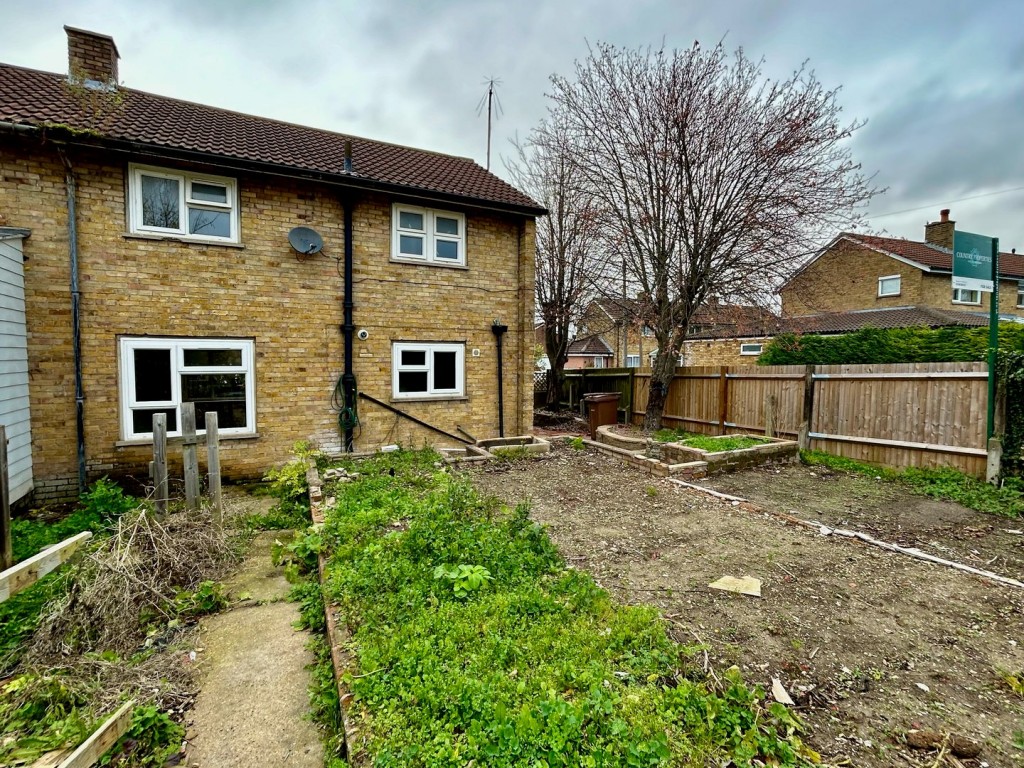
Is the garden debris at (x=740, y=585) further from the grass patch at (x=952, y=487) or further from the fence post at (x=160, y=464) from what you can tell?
the fence post at (x=160, y=464)

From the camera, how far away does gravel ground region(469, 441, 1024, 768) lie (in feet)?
8.16

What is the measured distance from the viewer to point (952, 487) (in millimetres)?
6711

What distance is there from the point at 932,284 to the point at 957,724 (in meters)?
26.2

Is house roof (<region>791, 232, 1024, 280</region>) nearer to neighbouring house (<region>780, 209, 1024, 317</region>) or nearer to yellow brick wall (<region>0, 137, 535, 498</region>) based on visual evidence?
neighbouring house (<region>780, 209, 1024, 317</region>)

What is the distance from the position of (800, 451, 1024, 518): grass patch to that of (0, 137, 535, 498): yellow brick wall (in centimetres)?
645

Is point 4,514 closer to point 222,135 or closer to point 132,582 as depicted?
point 132,582

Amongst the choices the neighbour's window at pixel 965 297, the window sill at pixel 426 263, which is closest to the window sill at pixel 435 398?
the window sill at pixel 426 263

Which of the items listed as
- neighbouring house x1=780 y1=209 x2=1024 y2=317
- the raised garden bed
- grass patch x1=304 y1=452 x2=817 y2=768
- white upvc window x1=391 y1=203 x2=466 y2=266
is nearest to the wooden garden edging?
grass patch x1=304 y1=452 x2=817 y2=768

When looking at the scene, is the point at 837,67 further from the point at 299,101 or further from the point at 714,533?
the point at 299,101

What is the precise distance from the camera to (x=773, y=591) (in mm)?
3812

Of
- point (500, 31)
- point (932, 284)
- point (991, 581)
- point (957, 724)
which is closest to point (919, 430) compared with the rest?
point (991, 581)

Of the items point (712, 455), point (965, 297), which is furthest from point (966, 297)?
point (712, 455)

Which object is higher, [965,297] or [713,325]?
[965,297]

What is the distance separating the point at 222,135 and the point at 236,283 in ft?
9.97
